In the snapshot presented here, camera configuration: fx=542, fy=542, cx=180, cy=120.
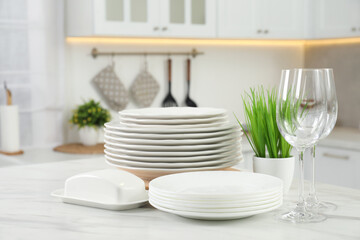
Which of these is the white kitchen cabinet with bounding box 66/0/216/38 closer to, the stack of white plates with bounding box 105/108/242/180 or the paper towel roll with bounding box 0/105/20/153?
the paper towel roll with bounding box 0/105/20/153

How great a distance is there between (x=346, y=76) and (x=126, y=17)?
1.68 meters

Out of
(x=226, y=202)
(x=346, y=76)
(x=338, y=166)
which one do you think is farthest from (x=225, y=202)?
(x=346, y=76)

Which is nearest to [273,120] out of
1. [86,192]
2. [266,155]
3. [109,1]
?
[266,155]

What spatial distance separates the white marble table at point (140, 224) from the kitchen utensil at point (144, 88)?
211 cm

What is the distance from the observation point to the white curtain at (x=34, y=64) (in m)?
2.88

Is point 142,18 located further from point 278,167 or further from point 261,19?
point 278,167

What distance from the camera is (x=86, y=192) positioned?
108 cm

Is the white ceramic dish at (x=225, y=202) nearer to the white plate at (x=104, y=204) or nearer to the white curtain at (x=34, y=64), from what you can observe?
the white plate at (x=104, y=204)

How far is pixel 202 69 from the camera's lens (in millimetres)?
3600

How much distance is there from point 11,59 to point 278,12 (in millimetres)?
1691

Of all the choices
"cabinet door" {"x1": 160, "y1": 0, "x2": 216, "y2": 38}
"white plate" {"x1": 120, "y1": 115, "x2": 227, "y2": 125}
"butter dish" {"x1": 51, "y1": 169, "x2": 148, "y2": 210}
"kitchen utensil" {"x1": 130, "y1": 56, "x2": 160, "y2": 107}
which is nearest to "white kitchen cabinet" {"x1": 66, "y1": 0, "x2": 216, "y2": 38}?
"cabinet door" {"x1": 160, "y1": 0, "x2": 216, "y2": 38}

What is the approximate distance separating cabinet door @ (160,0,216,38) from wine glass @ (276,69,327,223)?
2115mm

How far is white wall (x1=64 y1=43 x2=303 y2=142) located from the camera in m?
3.12

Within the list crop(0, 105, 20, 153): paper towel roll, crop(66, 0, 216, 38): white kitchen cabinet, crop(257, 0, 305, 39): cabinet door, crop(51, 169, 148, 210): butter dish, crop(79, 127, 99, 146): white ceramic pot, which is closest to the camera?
crop(51, 169, 148, 210): butter dish
